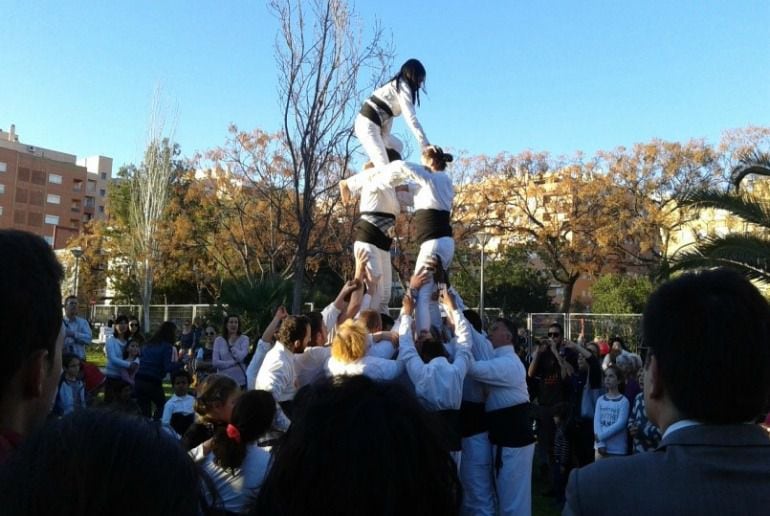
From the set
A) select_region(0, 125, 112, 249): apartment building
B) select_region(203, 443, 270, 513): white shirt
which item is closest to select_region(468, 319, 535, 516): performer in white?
select_region(203, 443, 270, 513): white shirt

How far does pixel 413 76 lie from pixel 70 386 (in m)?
5.33

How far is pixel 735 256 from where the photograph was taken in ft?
36.8

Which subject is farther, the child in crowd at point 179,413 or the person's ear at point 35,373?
the child in crowd at point 179,413

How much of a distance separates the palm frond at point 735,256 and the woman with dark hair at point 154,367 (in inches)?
302

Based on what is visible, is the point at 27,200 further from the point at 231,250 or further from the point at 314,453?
the point at 314,453

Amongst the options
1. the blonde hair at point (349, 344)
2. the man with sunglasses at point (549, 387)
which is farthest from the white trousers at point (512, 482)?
the man with sunglasses at point (549, 387)

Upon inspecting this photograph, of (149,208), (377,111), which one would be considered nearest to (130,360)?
(377,111)

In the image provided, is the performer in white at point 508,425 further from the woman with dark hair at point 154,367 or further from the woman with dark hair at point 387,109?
the woman with dark hair at point 154,367

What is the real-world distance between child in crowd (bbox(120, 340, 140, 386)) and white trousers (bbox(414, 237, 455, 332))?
18.0 ft

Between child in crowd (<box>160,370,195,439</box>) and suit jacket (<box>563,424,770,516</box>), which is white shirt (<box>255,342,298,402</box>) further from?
suit jacket (<box>563,424,770,516</box>)

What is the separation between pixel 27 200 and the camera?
8262 cm

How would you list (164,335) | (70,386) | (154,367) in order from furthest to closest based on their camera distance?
1. (164,335)
2. (154,367)
3. (70,386)

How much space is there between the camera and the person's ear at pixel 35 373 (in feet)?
5.31

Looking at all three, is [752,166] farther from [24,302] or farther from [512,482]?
[24,302]
